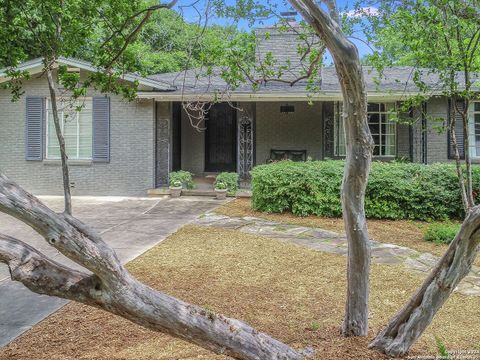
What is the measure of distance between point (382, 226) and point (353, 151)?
243 inches

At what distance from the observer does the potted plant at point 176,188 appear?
487 inches

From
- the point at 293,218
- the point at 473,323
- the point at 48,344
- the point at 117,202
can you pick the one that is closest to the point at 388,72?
the point at 293,218

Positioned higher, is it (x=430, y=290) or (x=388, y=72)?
(x=388, y=72)

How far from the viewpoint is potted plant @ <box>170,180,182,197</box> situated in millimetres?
12359

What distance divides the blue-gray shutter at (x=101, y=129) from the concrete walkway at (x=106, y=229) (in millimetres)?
1296

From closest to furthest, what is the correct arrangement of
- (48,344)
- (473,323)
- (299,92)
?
(48,344)
(473,323)
(299,92)

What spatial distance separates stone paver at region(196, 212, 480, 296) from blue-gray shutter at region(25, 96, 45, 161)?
6379 mm

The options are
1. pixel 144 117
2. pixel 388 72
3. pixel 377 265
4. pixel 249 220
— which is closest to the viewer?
pixel 377 265

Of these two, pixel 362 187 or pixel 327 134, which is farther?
pixel 327 134

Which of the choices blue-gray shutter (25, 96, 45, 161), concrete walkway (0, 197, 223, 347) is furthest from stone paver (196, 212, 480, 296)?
blue-gray shutter (25, 96, 45, 161)

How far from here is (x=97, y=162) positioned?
41.9 feet

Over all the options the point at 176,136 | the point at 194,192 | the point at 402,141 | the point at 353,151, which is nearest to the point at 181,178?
the point at 194,192

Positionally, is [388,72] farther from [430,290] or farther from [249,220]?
[430,290]

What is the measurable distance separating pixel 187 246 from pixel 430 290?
14.8ft
